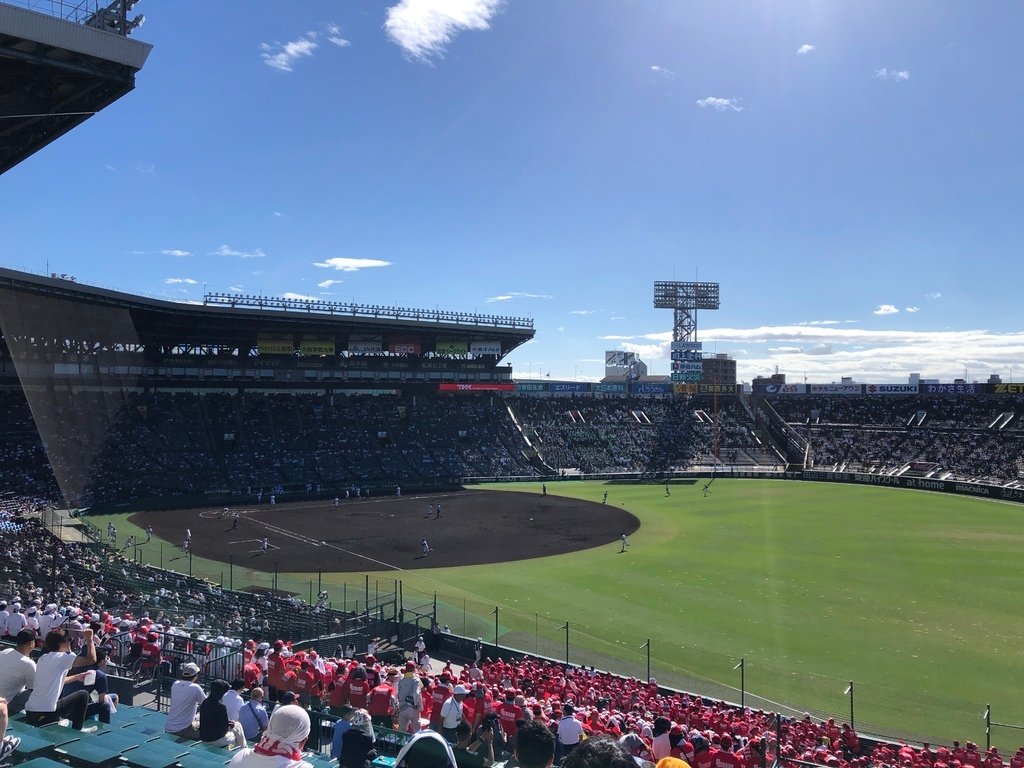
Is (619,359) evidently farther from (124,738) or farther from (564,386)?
(124,738)

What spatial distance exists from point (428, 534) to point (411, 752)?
40019 mm

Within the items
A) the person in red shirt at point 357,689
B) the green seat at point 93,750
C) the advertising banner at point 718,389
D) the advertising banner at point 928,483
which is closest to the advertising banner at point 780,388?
the advertising banner at point 718,389

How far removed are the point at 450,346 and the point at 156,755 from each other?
247 feet

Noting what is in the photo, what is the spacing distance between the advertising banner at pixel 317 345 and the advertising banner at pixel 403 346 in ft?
21.7

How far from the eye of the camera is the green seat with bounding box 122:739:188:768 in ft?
24.2

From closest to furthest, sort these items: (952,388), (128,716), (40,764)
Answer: (40,764)
(128,716)
(952,388)

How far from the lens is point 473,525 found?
156ft

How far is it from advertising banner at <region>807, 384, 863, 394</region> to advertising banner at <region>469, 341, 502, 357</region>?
43.8m

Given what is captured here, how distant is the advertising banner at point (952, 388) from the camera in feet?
279

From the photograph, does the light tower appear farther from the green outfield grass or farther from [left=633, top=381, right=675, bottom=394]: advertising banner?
the green outfield grass

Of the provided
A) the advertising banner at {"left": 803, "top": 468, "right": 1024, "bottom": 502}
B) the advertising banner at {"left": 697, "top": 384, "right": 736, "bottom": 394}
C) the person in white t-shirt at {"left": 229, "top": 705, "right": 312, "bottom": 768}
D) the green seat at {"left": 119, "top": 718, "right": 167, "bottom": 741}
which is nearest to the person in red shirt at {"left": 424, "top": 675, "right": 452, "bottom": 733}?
the green seat at {"left": 119, "top": 718, "right": 167, "bottom": 741}

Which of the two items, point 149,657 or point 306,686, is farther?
point 149,657

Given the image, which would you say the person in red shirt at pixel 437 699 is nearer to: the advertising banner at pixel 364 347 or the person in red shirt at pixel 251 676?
the person in red shirt at pixel 251 676

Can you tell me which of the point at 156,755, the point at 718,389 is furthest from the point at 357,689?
the point at 718,389
